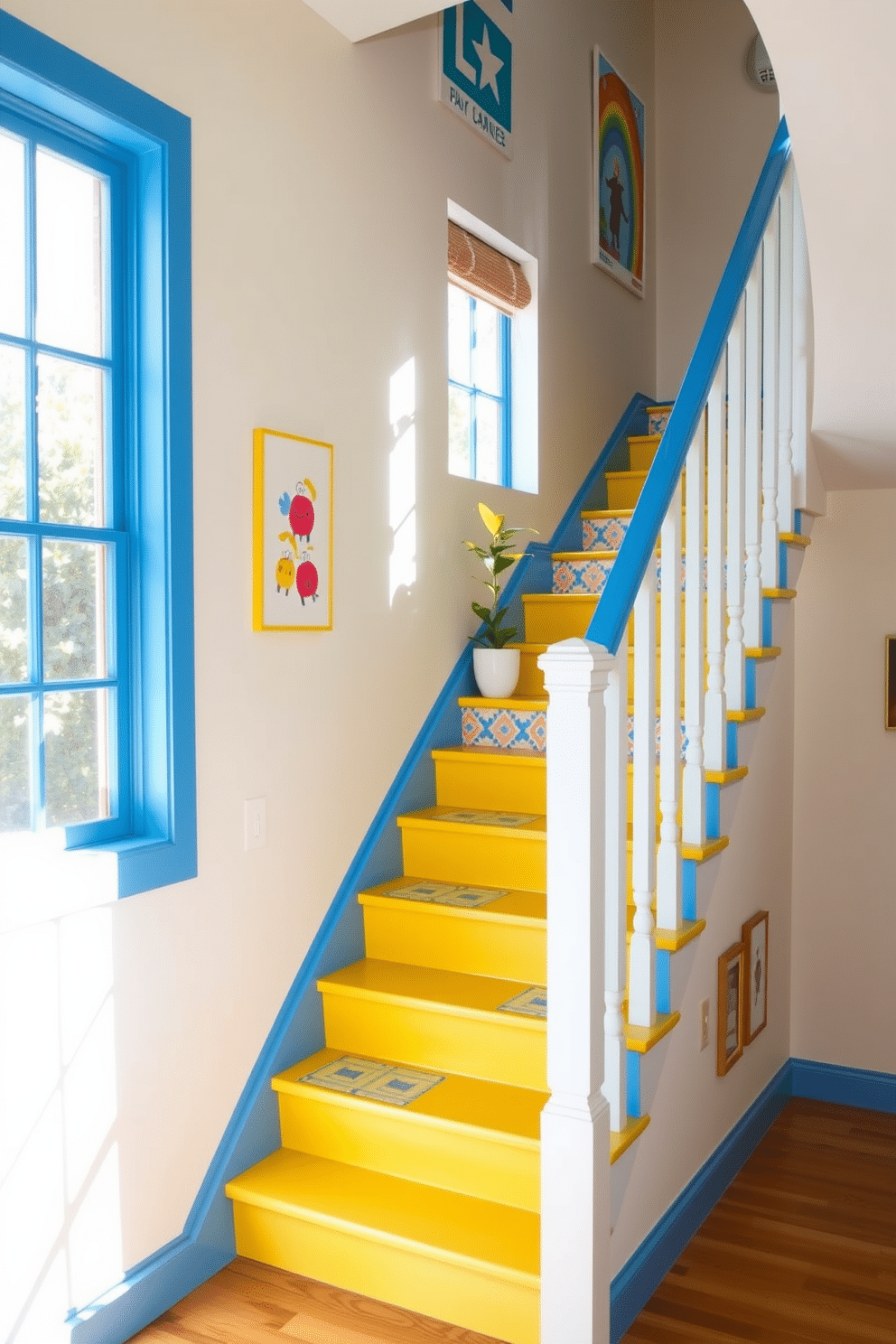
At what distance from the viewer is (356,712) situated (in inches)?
124

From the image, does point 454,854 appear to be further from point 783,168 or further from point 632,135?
point 632,135

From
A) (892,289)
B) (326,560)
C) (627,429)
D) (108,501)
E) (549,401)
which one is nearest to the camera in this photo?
(108,501)

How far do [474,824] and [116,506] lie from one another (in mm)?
1345

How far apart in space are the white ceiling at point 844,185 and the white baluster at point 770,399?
5.1 inches

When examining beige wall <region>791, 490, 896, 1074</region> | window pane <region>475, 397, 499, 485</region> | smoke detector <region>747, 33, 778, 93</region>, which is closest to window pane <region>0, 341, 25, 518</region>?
window pane <region>475, 397, 499, 485</region>

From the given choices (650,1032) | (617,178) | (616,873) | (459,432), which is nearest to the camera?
(616,873)

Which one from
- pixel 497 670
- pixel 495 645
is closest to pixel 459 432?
pixel 495 645

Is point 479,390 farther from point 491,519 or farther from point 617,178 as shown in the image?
point 617,178

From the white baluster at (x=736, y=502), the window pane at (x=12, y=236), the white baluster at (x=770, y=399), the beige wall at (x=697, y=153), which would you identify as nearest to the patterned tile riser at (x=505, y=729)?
the white baluster at (x=736, y=502)

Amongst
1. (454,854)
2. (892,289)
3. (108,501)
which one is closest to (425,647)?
(454,854)

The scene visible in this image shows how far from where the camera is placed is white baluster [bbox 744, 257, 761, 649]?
2951 millimetres

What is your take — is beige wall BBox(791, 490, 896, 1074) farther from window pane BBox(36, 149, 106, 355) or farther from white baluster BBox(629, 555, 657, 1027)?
window pane BBox(36, 149, 106, 355)

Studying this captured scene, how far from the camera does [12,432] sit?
220 cm

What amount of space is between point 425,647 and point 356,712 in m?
0.43
